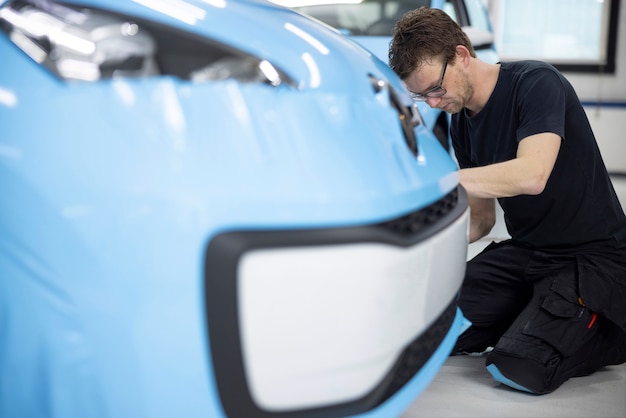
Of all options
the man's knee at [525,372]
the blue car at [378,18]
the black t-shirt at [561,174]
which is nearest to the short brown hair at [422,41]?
the black t-shirt at [561,174]

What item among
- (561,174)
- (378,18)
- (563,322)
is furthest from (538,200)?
(378,18)

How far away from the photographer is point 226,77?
88cm

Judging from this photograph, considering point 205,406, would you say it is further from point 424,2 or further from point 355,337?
point 424,2

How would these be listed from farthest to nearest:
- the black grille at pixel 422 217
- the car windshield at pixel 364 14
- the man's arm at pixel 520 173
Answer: the car windshield at pixel 364 14 < the man's arm at pixel 520 173 < the black grille at pixel 422 217

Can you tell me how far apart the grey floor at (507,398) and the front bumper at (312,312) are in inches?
24.9

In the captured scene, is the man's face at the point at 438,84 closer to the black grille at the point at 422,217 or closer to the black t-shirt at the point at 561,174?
the black t-shirt at the point at 561,174

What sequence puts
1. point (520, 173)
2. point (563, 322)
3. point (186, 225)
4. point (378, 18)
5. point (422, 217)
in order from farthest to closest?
point (378, 18), point (563, 322), point (520, 173), point (422, 217), point (186, 225)

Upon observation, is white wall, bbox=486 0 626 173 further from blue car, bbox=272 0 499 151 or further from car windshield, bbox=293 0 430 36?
car windshield, bbox=293 0 430 36

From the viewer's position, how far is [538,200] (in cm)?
186

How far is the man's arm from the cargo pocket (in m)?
0.36

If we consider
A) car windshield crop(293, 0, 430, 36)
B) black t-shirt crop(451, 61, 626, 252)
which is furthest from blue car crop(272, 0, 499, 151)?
black t-shirt crop(451, 61, 626, 252)

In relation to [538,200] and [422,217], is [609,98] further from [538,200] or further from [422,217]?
[422,217]

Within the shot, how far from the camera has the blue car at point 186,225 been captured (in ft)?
2.65

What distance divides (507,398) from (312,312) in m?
0.97
